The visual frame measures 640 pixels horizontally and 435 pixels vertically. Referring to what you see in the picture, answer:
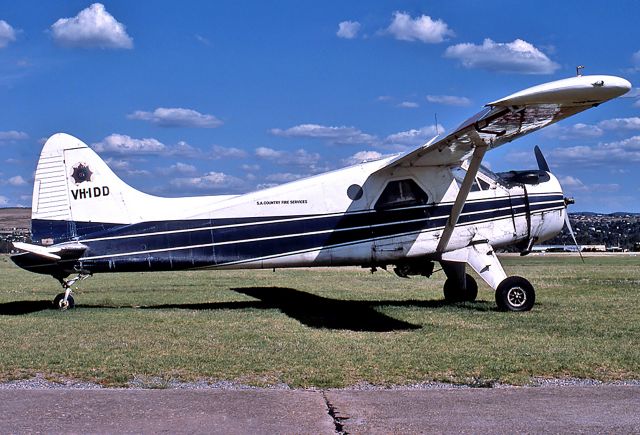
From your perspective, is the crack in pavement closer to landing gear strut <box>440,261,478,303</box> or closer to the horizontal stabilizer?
the horizontal stabilizer

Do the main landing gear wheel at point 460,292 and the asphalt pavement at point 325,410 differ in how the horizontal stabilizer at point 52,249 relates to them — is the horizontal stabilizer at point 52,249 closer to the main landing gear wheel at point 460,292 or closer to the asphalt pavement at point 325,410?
the asphalt pavement at point 325,410

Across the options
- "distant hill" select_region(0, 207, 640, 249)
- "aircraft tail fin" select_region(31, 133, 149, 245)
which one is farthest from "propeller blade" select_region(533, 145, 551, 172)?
"distant hill" select_region(0, 207, 640, 249)

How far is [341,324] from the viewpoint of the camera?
1220cm

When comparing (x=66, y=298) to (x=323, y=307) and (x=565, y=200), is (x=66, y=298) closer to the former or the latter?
(x=323, y=307)

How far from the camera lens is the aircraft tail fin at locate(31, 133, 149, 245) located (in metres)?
14.2

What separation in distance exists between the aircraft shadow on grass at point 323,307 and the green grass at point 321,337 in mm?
28

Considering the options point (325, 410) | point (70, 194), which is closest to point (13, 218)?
point (70, 194)

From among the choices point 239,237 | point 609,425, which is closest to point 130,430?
point 609,425

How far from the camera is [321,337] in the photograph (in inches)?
414

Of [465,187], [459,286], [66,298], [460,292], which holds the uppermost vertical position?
[465,187]

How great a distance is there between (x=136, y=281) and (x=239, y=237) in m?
10.2

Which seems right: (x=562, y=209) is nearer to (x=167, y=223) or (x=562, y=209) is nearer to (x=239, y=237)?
(x=239, y=237)

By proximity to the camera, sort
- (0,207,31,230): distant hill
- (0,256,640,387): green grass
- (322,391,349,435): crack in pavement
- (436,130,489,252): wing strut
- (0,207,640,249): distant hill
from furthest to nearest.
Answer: (0,207,31,230): distant hill, (0,207,640,249): distant hill, (436,130,489,252): wing strut, (0,256,640,387): green grass, (322,391,349,435): crack in pavement

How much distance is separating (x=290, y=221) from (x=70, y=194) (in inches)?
166
